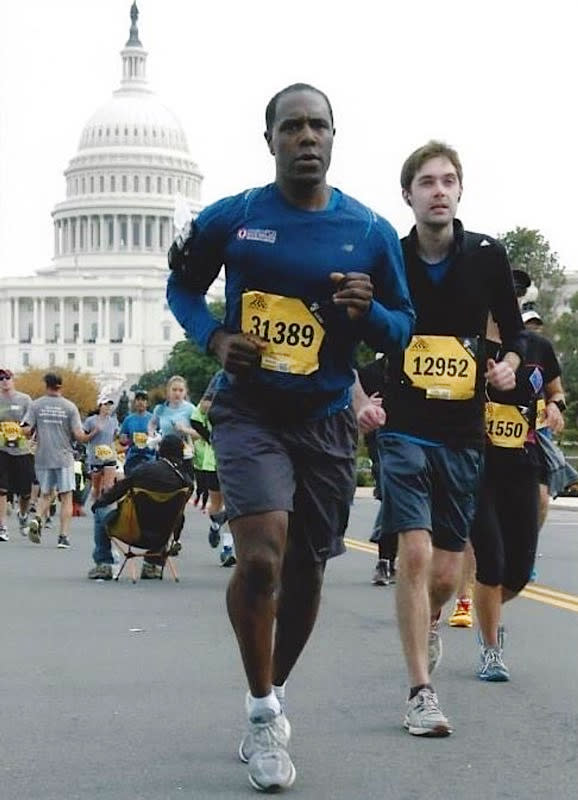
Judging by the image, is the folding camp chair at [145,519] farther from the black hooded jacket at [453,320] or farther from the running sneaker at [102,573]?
the black hooded jacket at [453,320]

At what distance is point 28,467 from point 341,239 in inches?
647

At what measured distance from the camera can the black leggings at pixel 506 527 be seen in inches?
342

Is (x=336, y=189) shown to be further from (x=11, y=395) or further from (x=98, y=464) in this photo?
(x=98, y=464)

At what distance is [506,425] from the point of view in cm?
924

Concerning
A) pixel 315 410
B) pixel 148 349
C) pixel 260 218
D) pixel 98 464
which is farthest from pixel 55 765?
pixel 148 349

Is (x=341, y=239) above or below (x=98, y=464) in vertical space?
above

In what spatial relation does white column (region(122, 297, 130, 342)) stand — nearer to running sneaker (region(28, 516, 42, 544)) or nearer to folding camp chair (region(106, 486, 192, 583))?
running sneaker (region(28, 516, 42, 544))

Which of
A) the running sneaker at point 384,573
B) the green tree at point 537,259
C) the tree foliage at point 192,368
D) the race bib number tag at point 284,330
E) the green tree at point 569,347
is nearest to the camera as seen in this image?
the race bib number tag at point 284,330

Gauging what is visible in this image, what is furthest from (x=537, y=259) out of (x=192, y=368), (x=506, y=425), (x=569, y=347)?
(x=506, y=425)

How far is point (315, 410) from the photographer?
6.54m

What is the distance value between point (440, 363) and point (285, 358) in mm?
1373

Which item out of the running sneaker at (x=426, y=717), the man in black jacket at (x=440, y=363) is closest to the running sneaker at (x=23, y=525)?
the man in black jacket at (x=440, y=363)

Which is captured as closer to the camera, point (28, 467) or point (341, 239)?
point (341, 239)

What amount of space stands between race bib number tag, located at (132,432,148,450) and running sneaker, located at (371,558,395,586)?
4.97m
